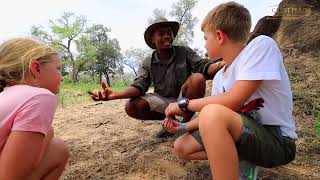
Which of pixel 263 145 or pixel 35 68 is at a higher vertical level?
pixel 35 68

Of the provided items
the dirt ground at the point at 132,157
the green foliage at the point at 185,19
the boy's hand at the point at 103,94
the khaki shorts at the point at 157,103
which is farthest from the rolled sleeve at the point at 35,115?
the green foliage at the point at 185,19

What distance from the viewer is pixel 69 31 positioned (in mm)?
44969

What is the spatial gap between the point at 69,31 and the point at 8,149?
4550 centimetres

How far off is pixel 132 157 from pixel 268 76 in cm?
148

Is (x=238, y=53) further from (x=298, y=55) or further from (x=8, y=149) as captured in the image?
(x=298, y=55)

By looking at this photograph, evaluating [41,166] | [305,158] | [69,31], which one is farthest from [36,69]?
[69,31]

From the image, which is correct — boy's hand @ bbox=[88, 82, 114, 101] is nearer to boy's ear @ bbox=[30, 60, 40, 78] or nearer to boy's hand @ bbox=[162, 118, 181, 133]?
boy's hand @ bbox=[162, 118, 181, 133]

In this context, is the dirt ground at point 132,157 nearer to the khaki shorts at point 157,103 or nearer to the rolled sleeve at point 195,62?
the khaki shorts at point 157,103

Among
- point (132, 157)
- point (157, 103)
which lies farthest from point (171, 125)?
point (157, 103)

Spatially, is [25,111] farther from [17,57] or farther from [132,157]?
[132,157]

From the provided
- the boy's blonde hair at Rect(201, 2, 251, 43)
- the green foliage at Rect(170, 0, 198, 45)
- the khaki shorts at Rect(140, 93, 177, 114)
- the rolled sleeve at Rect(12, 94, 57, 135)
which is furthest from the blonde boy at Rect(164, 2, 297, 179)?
the green foliage at Rect(170, 0, 198, 45)

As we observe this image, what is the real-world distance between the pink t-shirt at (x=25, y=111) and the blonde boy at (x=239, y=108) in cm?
68

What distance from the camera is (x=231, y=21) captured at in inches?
74.7

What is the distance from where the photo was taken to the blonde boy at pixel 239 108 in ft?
5.21
